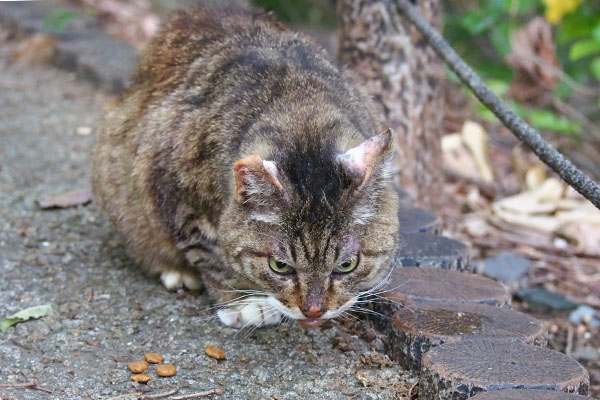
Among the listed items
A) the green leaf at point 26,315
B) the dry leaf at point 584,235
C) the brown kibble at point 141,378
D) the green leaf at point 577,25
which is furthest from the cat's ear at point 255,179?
the green leaf at point 577,25

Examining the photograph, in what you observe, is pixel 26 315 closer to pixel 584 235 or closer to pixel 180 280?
pixel 180 280

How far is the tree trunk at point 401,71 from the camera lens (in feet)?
14.5

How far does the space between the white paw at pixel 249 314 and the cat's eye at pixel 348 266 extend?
448mm

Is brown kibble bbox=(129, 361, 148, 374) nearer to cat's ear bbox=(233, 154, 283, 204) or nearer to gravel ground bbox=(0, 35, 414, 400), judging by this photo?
gravel ground bbox=(0, 35, 414, 400)

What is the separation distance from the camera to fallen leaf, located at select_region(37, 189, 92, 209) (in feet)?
14.0

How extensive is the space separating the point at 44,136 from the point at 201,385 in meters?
3.44

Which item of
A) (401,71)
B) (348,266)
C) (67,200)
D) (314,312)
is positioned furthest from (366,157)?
(67,200)

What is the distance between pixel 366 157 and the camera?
8.11 feet

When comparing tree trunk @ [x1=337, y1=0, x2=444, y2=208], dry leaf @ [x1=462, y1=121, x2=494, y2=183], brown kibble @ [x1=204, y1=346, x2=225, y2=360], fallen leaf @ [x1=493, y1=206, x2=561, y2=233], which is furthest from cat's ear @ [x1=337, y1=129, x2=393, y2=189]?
dry leaf @ [x1=462, y1=121, x2=494, y2=183]

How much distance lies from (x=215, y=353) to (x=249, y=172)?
→ 0.79 metres

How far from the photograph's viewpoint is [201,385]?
2.63m

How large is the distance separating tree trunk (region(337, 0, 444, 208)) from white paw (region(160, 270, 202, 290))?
159cm

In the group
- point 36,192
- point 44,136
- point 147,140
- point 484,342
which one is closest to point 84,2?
point 44,136

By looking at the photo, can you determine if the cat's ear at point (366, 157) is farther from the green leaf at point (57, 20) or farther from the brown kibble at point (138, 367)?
the green leaf at point (57, 20)
